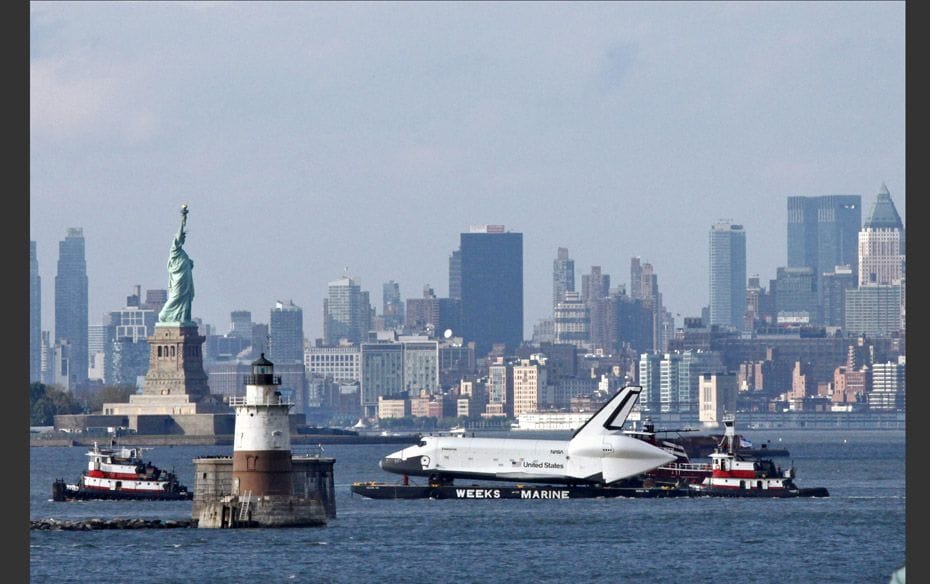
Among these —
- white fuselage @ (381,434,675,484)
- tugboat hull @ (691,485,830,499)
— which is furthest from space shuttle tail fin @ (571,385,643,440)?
tugboat hull @ (691,485,830,499)

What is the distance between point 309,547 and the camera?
3012 inches

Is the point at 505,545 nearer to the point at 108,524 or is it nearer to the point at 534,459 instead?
the point at 108,524

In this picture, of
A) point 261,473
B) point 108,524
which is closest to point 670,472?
point 108,524

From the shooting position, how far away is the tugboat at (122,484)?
11094 centimetres

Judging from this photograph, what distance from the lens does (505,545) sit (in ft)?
276

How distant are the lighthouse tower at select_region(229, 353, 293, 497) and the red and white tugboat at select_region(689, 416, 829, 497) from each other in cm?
4762

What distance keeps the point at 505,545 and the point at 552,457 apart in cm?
4093

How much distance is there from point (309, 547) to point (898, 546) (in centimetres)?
2183

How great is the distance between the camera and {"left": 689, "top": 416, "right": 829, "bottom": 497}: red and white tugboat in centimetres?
12019

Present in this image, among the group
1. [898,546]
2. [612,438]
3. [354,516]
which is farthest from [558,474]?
[898,546]

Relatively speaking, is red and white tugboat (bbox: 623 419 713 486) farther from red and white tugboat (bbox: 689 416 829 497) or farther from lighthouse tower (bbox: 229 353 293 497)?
lighthouse tower (bbox: 229 353 293 497)

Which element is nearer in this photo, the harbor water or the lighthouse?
the harbor water

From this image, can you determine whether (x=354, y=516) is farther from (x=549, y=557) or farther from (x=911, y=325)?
(x=911, y=325)

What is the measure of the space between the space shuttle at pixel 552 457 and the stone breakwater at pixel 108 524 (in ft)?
124
